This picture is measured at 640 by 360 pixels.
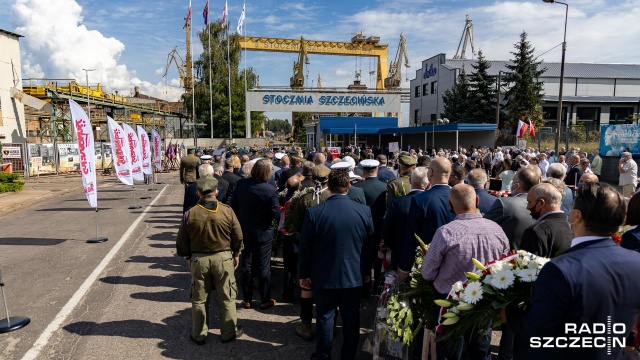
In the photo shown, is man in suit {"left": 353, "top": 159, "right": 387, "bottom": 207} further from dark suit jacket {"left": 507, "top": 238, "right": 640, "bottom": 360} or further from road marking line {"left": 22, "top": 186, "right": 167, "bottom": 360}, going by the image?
road marking line {"left": 22, "top": 186, "right": 167, "bottom": 360}

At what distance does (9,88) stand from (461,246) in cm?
3328

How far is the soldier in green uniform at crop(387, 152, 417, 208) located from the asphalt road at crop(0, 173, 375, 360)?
1.54 metres

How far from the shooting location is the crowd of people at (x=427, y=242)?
197 cm

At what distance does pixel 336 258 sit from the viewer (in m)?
3.69

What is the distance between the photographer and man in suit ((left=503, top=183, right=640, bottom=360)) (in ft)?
6.28

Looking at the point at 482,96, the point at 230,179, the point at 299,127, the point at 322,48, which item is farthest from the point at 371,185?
the point at 299,127

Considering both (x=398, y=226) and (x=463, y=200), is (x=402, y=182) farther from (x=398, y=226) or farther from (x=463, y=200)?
(x=463, y=200)

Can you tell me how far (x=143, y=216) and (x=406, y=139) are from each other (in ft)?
92.7

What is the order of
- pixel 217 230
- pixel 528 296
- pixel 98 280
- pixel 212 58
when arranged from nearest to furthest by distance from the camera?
pixel 528 296 → pixel 217 230 → pixel 98 280 → pixel 212 58

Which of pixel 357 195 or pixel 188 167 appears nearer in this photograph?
pixel 357 195

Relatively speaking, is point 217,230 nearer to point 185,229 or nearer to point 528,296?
point 185,229

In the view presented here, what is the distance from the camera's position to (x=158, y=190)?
1845 centimetres

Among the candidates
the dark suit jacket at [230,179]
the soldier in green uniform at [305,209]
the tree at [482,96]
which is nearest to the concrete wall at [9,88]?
the dark suit jacket at [230,179]

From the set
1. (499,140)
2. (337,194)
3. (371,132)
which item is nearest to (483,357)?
(337,194)
